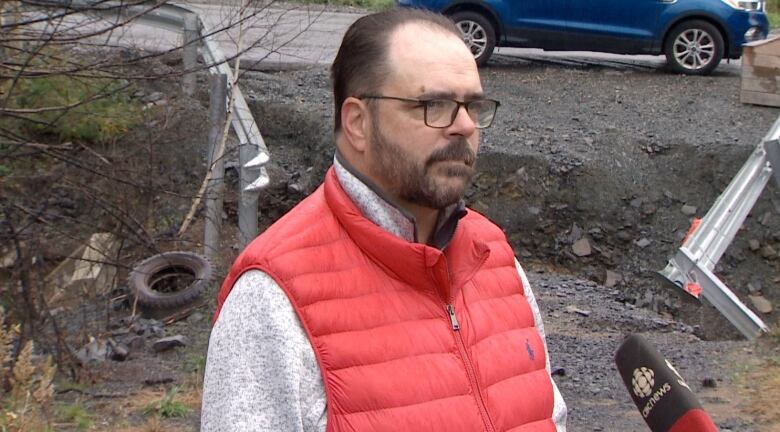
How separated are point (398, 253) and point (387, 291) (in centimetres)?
8

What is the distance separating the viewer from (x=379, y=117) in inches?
Result: 90.7

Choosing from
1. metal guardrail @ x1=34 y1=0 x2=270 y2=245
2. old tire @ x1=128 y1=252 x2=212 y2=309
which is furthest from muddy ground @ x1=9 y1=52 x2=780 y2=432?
metal guardrail @ x1=34 y1=0 x2=270 y2=245

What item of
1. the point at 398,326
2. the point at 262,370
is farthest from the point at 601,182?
the point at 262,370

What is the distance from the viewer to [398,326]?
7.29ft

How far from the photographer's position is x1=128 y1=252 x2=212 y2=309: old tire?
8.27m

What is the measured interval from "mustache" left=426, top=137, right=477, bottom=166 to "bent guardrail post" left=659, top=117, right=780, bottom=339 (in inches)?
237

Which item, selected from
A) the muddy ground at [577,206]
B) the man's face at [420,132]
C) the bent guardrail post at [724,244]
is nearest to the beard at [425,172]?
A: the man's face at [420,132]

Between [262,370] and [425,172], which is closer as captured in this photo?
[262,370]

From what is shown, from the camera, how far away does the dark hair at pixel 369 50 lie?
2.33m

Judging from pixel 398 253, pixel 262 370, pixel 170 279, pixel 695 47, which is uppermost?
pixel 398 253

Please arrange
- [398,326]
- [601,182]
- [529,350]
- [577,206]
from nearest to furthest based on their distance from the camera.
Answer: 1. [398,326]
2. [529,350]
3. [577,206]
4. [601,182]

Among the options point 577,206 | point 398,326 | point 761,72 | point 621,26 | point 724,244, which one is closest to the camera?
point 398,326

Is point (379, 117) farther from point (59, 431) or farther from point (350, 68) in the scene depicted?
point (59, 431)

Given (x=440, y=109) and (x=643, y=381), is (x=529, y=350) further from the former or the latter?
(x=440, y=109)
